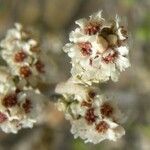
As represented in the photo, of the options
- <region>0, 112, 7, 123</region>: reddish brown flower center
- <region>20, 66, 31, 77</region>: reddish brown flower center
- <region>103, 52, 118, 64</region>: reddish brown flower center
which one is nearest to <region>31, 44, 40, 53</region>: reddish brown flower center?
<region>20, 66, 31, 77</region>: reddish brown flower center

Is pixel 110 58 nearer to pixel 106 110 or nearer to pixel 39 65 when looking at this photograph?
pixel 106 110

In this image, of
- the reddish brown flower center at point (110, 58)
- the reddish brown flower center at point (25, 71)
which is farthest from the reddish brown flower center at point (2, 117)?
the reddish brown flower center at point (110, 58)

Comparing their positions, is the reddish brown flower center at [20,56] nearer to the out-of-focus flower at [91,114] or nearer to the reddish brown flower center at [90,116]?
the out-of-focus flower at [91,114]

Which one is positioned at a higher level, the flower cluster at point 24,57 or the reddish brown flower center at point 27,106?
the flower cluster at point 24,57

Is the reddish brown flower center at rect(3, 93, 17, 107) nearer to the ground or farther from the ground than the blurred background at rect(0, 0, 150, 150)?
nearer to the ground

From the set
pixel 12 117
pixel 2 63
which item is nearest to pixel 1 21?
pixel 2 63

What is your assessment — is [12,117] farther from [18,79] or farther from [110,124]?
[110,124]

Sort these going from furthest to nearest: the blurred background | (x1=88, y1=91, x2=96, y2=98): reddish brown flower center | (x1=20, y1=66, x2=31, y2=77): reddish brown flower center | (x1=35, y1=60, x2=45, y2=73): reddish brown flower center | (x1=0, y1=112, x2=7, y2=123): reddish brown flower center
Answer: the blurred background
(x1=35, y1=60, x2=45, y2=73): reddish brown flower center
(x1=20, y1=66, x2=31, y2=77): reddish brown flower center
(x1=0, y1=112, x2=7, y2=123): reddish brown flower center
(x1=88, y1=91, x2=96, y2=98): reddish brown flower center

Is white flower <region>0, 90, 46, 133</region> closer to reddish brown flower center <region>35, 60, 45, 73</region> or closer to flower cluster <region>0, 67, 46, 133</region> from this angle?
flower cluster <region>0, 67, 46, 133</region>
